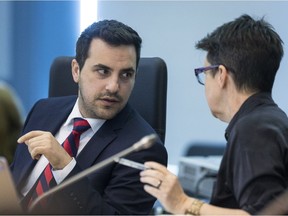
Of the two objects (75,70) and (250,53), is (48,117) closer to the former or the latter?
(75,70)

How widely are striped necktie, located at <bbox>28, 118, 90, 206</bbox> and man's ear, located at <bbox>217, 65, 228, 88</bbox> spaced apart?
581 millimetres

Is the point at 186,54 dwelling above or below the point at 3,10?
below

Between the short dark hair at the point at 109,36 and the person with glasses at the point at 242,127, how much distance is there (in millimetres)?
355

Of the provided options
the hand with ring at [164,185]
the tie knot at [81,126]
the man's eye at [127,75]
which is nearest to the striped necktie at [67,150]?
the tie knot at [81,126]

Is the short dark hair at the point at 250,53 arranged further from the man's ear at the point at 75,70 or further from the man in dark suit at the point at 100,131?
the man's ear at the point at 75,70

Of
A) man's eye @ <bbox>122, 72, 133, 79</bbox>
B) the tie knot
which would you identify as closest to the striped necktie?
the tie knot

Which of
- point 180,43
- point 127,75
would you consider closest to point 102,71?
point 127,75

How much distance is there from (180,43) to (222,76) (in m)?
1.75

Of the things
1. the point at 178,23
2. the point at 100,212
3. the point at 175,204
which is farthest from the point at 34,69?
the point at 175,204

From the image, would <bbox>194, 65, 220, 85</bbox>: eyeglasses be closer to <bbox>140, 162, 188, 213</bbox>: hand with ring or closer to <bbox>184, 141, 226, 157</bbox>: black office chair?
<bbox>140, 162, 188, 213</bbox>: hand with ring

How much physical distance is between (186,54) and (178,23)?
193 mm

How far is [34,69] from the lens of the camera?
305 cm

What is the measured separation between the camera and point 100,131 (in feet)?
6.15

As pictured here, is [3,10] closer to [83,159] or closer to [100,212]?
[83,159]
